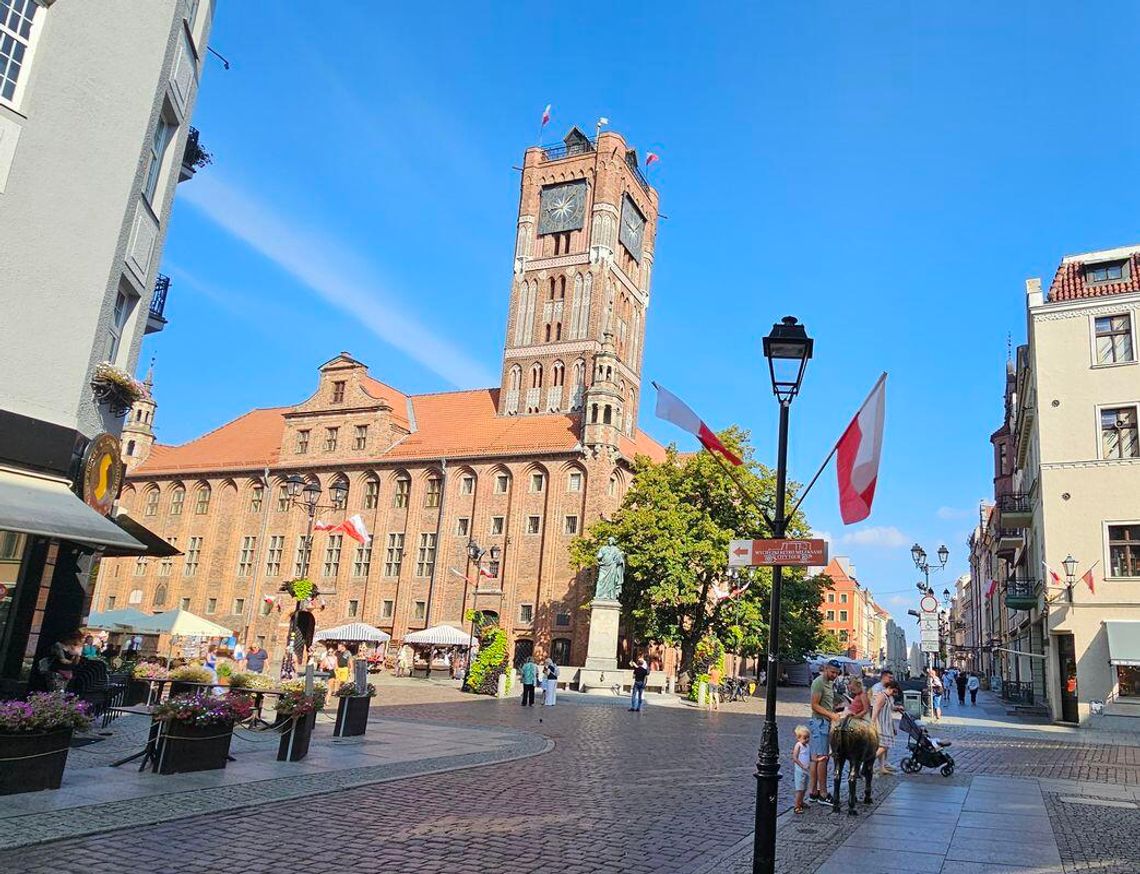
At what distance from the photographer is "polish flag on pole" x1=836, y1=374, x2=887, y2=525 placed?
7965 mm

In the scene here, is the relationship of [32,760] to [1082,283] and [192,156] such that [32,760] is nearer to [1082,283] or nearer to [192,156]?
[192,156]

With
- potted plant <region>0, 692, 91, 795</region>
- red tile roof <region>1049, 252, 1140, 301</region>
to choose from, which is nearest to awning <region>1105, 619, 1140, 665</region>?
red tile roof <region>1049, 252, 1140, 301</region>

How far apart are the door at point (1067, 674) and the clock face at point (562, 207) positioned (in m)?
43.3

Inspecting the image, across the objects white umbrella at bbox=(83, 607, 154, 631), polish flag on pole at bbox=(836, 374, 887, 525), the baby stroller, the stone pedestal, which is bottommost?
the baby stroller

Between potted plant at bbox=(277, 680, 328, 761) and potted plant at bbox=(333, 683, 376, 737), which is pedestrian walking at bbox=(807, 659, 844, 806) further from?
potted plant at bbox=(333, 683, 376, 737)

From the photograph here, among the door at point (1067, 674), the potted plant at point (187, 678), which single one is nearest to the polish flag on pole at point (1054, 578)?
the door at point (1067, 674)

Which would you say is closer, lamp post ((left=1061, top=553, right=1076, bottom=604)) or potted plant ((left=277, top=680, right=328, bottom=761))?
potted plant ((left=277, top=680, right=328, bottom=761))

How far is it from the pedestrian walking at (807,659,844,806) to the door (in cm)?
2174

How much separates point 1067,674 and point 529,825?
2631 cm

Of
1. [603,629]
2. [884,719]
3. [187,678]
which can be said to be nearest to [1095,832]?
[884,719]

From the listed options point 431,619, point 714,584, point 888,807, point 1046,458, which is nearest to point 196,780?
point 888,807

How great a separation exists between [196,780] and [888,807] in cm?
851

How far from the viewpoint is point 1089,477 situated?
2848cm

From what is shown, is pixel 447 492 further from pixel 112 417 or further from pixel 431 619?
pixel 112 417
